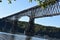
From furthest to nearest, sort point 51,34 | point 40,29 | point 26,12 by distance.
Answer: point 40,29
point 51,34
point 26,12

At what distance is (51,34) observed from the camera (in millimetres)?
92938

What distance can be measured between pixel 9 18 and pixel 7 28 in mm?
14015

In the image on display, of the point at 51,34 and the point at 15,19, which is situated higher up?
the point at 15,19

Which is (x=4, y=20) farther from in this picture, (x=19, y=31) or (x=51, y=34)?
(x=51, y=34)

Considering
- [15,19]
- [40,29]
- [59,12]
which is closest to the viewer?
[59,12]

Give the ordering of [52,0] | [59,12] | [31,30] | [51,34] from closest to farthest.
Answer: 1. [52,0]
2. [59,12]
3. [31,30]
4. [51,34]

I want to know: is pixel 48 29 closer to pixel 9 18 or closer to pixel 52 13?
pixel 9 18

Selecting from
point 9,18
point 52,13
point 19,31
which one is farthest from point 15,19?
point 52,13

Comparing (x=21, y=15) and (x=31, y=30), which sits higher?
(x=21, y=15)

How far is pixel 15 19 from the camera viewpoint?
285ft

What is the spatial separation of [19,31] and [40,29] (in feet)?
36.3

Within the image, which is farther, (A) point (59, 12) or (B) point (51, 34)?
(B) point (51, 34)

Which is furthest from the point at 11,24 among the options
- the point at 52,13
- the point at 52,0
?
the point at 52,0

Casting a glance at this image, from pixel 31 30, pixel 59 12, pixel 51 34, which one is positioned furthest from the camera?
pixel 51 34
